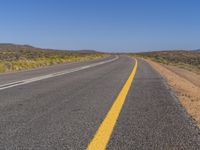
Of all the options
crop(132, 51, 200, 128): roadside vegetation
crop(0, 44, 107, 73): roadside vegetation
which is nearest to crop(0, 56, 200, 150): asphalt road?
crop(132, 51, 200, 128): roadside vegetation

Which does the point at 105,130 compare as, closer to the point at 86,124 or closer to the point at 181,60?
the point at 86,124

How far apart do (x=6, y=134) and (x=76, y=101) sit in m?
2.60

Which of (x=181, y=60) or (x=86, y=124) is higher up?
(x=86, y=124)

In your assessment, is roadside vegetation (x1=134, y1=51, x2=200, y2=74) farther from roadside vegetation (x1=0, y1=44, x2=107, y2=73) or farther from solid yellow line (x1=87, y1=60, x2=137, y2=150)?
solid yellow line (x1=87, y1=60, x2=137, y2=150)

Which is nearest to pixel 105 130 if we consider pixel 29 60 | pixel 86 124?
pixel 86 124

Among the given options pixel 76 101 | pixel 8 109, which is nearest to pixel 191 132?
pixel 76 101

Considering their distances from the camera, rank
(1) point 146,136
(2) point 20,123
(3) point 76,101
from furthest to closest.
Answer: (3) point 76,101
(2) point 20,123
(1) point 146,136

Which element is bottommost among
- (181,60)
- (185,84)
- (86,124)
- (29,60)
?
(181,60)

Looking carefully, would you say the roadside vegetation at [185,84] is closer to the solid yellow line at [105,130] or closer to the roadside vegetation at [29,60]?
the solid yellow line at [105,130]

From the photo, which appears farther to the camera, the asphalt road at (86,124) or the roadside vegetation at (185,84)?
the roadside vegetation at (185,84)

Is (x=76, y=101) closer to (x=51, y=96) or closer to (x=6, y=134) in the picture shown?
(x=51, y=96)

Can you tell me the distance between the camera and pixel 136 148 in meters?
3.11

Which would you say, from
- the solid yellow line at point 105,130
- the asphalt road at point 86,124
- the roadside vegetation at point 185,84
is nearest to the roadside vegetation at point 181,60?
the roadside vegetation at point 185,84

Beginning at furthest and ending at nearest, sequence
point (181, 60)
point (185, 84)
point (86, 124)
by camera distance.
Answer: point (181, 60) → point (185, 84) → point (86, 124)
